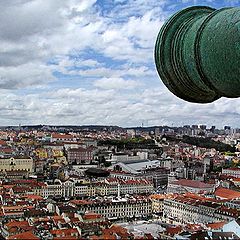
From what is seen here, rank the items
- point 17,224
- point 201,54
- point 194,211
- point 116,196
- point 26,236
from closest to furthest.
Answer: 1. point 201,54
2. point 26,236
3. point 17,224
4. point 194,211
5. point 116,196

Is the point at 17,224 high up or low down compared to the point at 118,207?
up

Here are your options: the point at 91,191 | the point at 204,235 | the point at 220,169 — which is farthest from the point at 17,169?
the point at 204,235

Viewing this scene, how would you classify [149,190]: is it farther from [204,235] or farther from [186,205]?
[204,235]

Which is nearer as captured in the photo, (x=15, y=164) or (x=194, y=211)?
(x=194, y=211)

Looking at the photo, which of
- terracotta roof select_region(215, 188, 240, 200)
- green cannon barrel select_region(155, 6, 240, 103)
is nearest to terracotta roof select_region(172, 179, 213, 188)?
terracotta roof select_region(215, 188, 240, 200)

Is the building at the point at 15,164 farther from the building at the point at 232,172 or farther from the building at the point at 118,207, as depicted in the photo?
the building at the point at 118,207

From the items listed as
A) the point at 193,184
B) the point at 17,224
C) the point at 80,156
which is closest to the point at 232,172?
the point at 193,184

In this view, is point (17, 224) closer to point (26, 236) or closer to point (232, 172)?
point (26, 236)

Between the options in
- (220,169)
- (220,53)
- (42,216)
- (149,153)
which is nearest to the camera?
(220,53)
